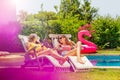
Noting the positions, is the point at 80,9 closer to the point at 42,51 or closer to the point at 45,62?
the point at 42,51

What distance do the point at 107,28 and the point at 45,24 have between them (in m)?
2.93

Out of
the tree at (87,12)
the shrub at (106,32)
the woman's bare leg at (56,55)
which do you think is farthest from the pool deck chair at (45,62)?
the tree at (87,12)

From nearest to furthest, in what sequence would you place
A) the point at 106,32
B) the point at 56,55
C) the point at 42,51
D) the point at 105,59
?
1. the point at 56,55
2. the point at 42,51
3. the point at 105,59
4. the point at 106,32

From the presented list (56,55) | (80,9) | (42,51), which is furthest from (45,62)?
(80,9)

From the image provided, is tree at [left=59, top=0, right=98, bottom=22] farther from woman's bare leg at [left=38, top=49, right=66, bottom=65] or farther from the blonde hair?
woman's bare leg at [left=38, top=49, right=66, bottom=65]

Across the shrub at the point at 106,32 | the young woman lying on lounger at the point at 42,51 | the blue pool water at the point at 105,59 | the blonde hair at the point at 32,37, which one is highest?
the blonde hair at the point at 32,37

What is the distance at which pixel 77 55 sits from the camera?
8281 millimetres

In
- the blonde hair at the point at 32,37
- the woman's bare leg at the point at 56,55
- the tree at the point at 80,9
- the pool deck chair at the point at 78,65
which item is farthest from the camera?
the tree at the point at 80,9

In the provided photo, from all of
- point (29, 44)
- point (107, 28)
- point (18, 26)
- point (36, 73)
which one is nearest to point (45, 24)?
point (18, 26)

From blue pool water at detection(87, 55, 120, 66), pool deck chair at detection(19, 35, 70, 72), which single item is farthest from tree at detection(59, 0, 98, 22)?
pool deck chair at detection(19, 35, 70, 72)

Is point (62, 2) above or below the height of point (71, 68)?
above

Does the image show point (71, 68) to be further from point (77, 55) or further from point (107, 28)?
point (107, 28)

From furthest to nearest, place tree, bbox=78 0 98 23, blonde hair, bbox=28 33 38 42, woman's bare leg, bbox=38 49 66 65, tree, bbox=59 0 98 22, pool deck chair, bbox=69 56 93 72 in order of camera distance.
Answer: tree, bbox=78 0 98 23, tree, bbox=59 0 98 22, blonde hair, bbox=28 33 38 42, woman's bare leg, bbox=38 49 66 65, pool deck chair, bbox=69 56 93 72

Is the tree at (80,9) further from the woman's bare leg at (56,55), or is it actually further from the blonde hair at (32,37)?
the woman's bare leg at (56,55)
